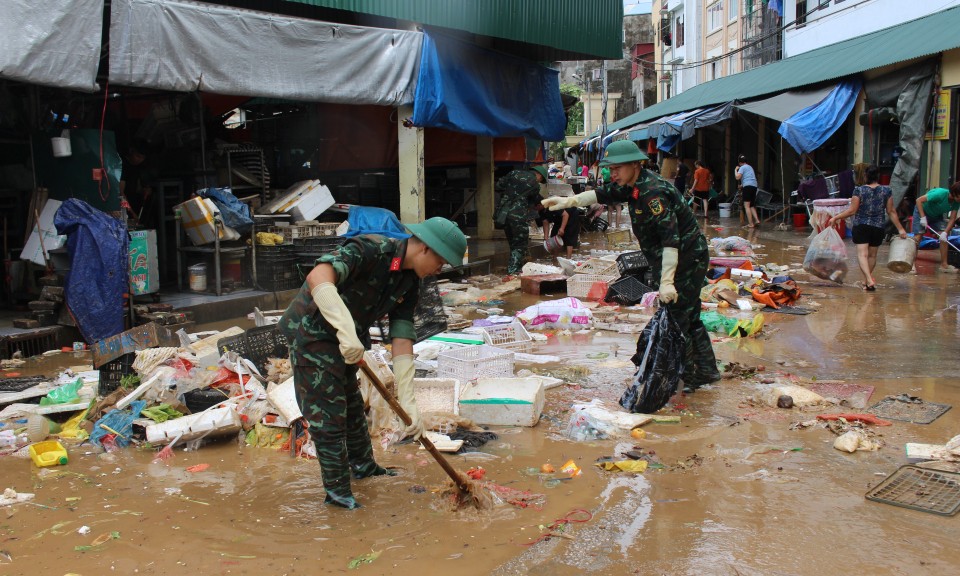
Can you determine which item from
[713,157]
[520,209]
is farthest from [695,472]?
[713,157]

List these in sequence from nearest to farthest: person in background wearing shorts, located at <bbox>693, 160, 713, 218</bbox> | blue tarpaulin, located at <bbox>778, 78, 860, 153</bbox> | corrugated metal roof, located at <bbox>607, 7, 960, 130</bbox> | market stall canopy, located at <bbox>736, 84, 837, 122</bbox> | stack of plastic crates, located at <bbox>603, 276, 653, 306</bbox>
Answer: stack of plastic crates, located at <bbox>603, 276, 653, 306</bbox>, corrugated metal roof, located at <bbox>607, 7, 960, 130</bbox>, blue tarpaulin, located at <bbox>778, 78, 860, 153</bbox>, market stall canopy, located at <bbox>736, 84, 837, 122</bbox>, person in background wearing shorts, located at <bbox>693, 160, 713, 218</bbox>

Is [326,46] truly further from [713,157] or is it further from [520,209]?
[713,157]

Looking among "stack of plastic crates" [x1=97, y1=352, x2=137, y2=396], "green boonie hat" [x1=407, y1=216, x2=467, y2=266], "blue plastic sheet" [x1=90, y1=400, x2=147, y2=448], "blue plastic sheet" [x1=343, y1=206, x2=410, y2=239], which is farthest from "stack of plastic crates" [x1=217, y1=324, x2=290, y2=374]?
"blue plastic sheet" [x1=343, y1=206, x2=410, y2=239]

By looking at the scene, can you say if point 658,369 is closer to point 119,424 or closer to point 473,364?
point 473,364

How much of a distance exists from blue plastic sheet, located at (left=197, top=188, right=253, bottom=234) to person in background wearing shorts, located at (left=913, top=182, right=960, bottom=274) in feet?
32.1

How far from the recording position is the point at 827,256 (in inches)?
430

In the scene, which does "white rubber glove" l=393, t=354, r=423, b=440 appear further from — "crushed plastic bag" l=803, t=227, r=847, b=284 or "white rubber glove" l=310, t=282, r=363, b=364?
"crushed plastic bag" l=803, t=227, r=847, b=284

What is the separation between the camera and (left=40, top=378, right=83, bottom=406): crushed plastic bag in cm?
609

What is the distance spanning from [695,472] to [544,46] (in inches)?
438

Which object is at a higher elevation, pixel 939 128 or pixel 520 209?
pixel 939 128

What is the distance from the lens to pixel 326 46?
10.0m

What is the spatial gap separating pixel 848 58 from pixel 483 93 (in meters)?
9.20

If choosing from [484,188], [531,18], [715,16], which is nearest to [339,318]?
[531,18]

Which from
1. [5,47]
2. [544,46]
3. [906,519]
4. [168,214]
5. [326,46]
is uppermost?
[544,46]
